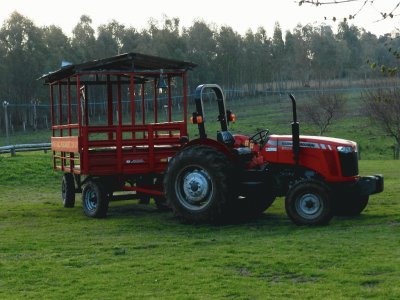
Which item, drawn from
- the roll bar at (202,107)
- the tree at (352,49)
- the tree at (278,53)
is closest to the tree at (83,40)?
the tree at (278,53)

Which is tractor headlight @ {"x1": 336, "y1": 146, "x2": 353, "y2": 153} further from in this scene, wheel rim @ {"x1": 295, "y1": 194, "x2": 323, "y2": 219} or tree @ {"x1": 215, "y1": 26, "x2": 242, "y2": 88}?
tree @ {"x1": 215, "y1": 26, "x2": 242, "y2": 88}

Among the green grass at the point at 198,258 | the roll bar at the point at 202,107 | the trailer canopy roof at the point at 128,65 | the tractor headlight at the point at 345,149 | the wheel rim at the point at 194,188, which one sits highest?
the trailer canopy roof at the point at 128,65

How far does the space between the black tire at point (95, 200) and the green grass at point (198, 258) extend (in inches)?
14.0

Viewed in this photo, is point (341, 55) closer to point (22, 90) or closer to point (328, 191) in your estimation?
point (22, 90)

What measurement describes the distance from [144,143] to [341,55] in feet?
307

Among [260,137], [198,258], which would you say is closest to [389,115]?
[260,137]

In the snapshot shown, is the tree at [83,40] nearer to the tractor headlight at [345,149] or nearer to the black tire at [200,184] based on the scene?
the black tire at [200,184]

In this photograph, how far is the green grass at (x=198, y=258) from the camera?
7.71 m

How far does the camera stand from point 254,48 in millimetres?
100312

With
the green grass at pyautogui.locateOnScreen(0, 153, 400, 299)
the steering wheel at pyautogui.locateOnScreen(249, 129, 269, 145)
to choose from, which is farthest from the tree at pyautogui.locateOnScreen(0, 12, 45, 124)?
the steering wheel at pyautogui.locateOnScreen(249, 129, 269, 145)

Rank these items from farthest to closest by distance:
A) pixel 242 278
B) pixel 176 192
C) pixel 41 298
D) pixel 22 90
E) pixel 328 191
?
1. pixel 22 90
2. pixel 176 192
3. pixel 328 191
4. pixel 242 278
5. pixel 41 298

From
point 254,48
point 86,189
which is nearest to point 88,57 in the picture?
point 254,48

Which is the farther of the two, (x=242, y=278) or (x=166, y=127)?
(x=166, y=127)

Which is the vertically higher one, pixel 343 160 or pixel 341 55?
pixel 341 55
